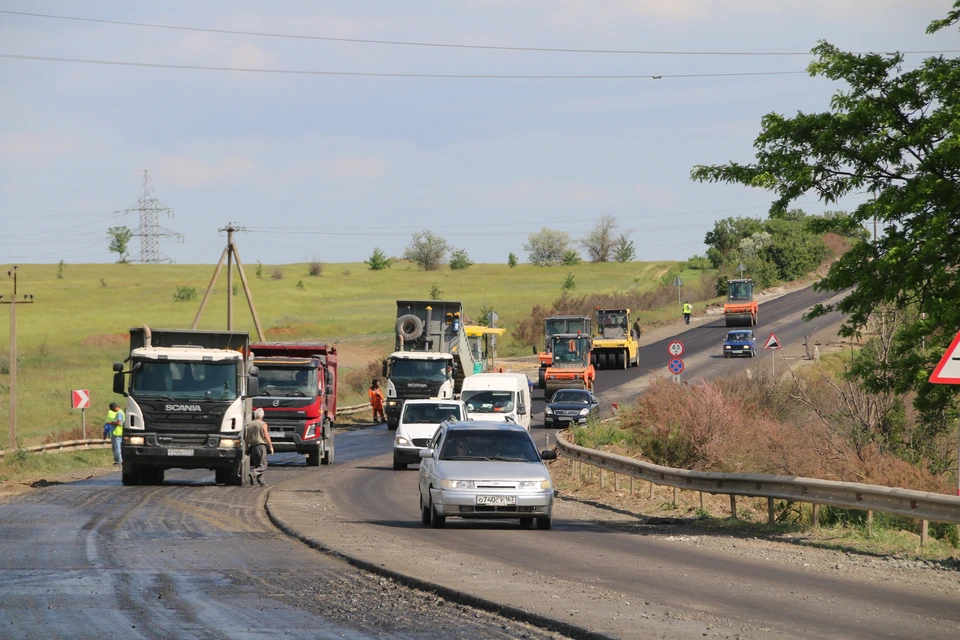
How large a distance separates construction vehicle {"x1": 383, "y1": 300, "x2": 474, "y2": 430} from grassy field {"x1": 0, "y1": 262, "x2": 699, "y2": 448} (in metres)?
12.1

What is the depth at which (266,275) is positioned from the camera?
15800cm

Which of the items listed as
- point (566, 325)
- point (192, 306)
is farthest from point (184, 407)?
point (192, 306)

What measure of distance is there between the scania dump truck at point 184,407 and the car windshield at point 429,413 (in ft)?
21.3

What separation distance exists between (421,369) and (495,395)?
23.0 ft

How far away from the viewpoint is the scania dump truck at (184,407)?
76.4 ft

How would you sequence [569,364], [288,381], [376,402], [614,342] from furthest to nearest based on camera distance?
[614,342]
[569,364]
[376,402]
[288,381]

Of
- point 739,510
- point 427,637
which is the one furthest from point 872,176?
point 427,637

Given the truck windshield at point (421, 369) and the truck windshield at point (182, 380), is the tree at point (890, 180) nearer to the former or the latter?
the truck windshield at point (182, 380)

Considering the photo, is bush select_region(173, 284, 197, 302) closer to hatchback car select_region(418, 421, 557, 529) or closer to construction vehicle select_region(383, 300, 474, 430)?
construction vehicle select_region(383, 300, 474, 430)

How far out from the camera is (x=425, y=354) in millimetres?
41625

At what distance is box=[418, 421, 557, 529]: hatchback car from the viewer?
15.8 m

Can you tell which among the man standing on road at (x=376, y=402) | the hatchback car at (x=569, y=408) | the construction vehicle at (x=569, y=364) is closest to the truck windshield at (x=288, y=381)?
the hatchback car at (x=569, y=408)

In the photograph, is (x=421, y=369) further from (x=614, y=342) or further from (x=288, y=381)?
(x=614, y=342)

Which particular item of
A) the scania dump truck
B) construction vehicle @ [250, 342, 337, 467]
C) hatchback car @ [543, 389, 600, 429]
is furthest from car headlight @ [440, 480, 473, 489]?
hatchback car @ [543, 389, 600, 429]
